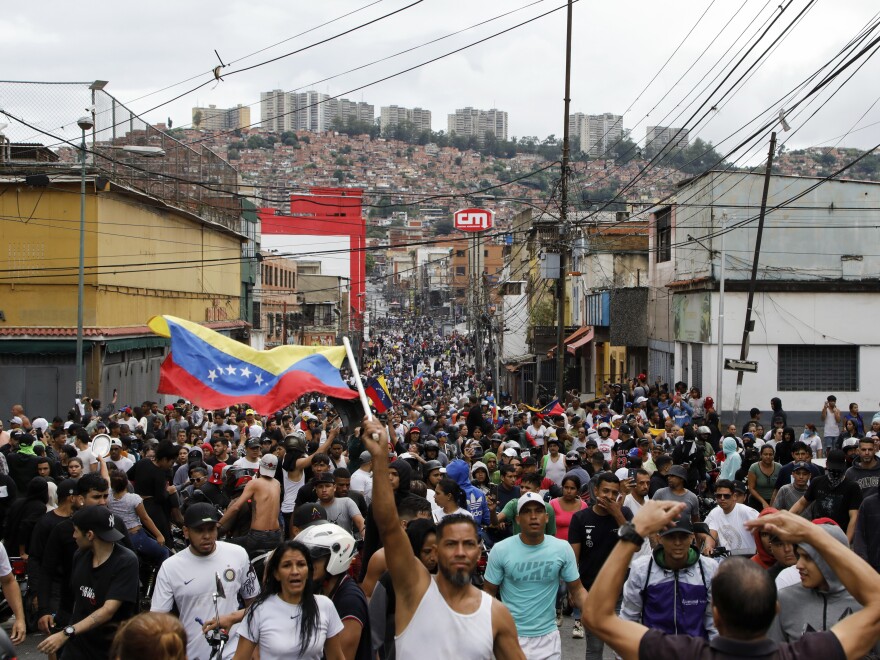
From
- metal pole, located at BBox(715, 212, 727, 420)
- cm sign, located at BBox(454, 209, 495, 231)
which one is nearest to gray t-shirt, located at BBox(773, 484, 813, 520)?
metal pole, located at BBox(715, 212, 727, 420)

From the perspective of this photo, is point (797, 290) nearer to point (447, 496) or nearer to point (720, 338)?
point (720, 338)

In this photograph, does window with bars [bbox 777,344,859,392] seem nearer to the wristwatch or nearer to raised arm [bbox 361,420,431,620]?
raised arm [bbox 361,420,431,620]

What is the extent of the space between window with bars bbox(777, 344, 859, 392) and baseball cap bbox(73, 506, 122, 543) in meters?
26.6

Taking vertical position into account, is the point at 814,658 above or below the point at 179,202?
below

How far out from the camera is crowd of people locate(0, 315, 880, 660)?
3.81 m

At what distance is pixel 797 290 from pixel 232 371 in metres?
23.1

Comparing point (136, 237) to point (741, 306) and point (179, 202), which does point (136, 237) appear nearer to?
point (179, 202)

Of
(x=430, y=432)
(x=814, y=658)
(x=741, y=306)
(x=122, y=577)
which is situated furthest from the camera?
(x=741, y=306)

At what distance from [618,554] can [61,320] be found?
98.4 ft

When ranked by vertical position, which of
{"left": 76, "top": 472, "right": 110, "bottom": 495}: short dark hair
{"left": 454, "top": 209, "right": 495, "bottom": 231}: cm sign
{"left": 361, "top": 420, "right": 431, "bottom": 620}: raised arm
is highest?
{"left": 454, "top": 209, "right": 495, "bottom": 231}: cm sign

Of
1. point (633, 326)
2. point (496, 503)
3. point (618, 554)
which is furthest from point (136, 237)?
point (618, 554)

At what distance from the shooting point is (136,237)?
3519 centimetres

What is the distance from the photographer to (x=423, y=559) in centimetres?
659

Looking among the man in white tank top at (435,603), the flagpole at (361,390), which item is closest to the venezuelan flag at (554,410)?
the flagpole at (361,390)
